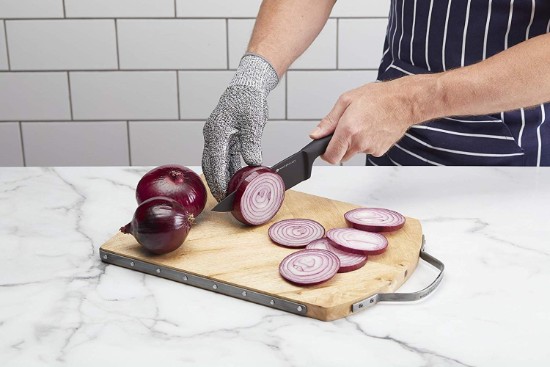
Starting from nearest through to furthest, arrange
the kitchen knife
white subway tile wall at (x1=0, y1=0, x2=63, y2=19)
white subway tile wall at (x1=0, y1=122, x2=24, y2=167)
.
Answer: the kitchen knife → white subway tile wall at (x1=0, y1=0, x2=63, y2=19) → white subway tile wall at (x1=0, y1=122, x2=24, y2=167)

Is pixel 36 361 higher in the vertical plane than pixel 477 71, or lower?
lower

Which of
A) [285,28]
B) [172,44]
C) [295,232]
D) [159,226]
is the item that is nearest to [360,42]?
[172,44]

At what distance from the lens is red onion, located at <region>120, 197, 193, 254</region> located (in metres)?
1.04

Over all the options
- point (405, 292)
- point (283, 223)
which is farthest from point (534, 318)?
point (283, 223)

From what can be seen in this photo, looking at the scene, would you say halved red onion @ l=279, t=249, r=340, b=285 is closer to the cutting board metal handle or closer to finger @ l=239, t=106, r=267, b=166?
the cutting board metal handle

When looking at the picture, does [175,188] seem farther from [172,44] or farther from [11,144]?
[11,144]

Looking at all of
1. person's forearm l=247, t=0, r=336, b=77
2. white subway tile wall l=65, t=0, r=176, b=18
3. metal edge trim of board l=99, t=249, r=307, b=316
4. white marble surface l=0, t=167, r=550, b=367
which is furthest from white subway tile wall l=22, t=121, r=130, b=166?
metal edge trim of board l=99, t=249, r=307, b=316

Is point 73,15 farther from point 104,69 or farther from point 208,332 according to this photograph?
point 208,332

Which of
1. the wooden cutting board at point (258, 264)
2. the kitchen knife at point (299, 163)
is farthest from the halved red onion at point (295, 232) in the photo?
the kitchen knife at point (299, 163)

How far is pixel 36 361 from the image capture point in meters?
0.84

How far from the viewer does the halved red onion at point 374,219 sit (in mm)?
1136

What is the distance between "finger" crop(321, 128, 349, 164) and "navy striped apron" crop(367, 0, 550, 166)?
0.35 m

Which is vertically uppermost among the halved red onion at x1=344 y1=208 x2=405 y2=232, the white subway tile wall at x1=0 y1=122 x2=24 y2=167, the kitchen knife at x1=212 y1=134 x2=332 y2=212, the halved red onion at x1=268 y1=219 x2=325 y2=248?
the kitchen knife at x1=212 y1=134 x2=332 y2=212

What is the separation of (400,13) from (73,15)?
3.35 ft
